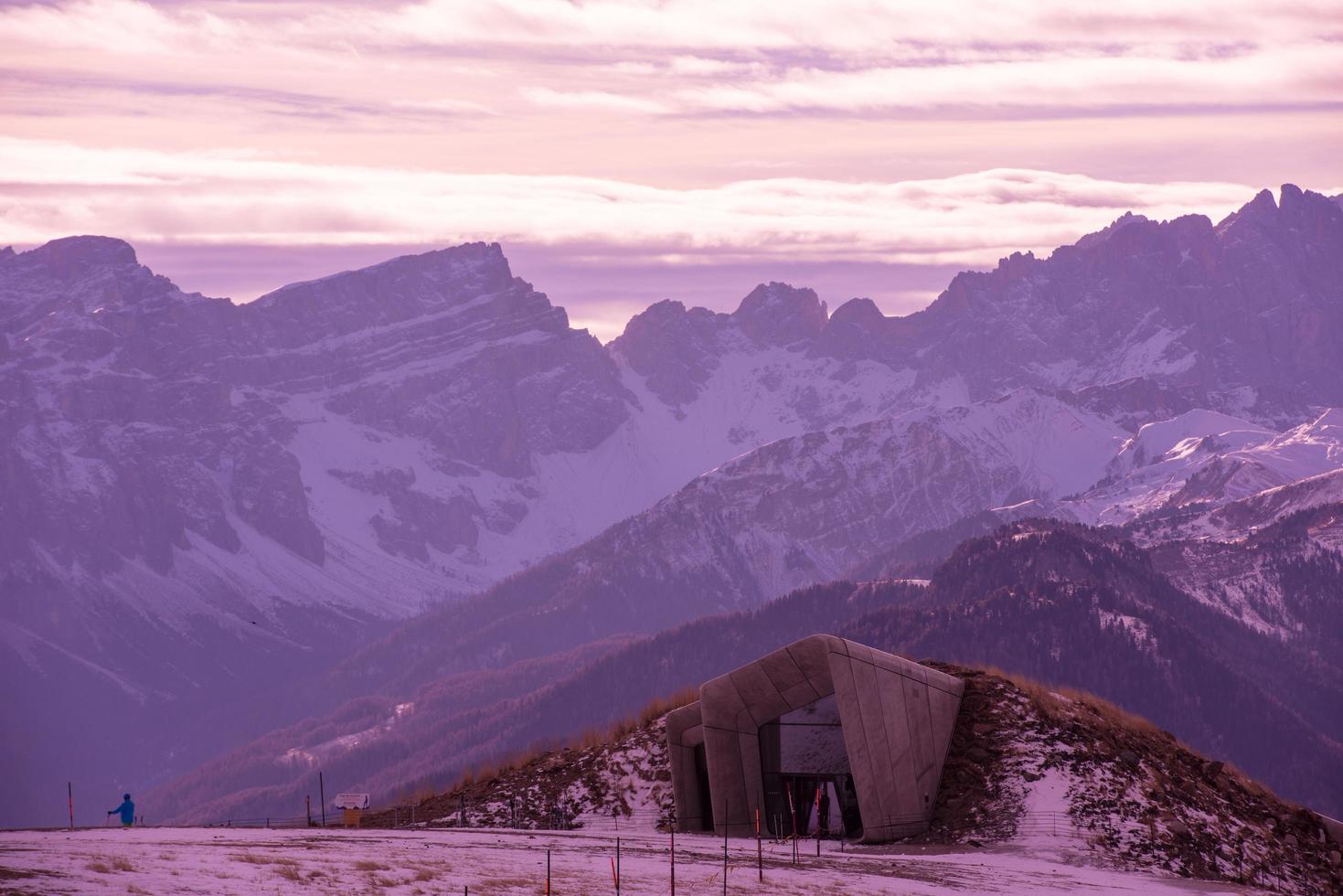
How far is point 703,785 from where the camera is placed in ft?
283

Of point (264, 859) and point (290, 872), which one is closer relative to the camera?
point (290, 872)

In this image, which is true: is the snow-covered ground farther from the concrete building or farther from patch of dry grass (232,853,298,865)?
the concrete building

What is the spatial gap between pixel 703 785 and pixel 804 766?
4031 mm

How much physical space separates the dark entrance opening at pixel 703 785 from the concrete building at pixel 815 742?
0.05 m

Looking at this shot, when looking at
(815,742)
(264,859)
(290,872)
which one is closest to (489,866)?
(264,859)

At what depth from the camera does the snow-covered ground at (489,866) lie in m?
51.1

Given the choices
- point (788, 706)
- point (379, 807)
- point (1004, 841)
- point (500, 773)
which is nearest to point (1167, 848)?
point (1004, 841)

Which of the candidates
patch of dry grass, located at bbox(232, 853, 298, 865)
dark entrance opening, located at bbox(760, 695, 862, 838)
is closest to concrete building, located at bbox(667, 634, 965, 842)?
dark entrance opening, located at bbox(760, 695, 862, 838)

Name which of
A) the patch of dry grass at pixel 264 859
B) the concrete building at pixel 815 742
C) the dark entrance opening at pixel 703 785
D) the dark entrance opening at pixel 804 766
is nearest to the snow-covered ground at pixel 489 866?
the patch of dry grass at pixel 264 859

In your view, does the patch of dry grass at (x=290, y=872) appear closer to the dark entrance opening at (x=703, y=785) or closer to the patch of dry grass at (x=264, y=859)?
the patch of dry grass at (x=264, y=859)

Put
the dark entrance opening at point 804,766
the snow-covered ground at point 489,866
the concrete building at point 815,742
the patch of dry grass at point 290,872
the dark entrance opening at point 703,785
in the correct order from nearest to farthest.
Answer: the snow-covered ground at point 489,866, the patch of dry grass at point 290,872, the concrete building at point 815,742, the dark entrance opening at point 804,766, the dark entrance opening at point 703,785

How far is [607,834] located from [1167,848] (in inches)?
735

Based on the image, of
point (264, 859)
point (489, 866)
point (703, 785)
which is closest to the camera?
point (264, 859)

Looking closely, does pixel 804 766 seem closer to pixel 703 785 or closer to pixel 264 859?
pixel 703 785
